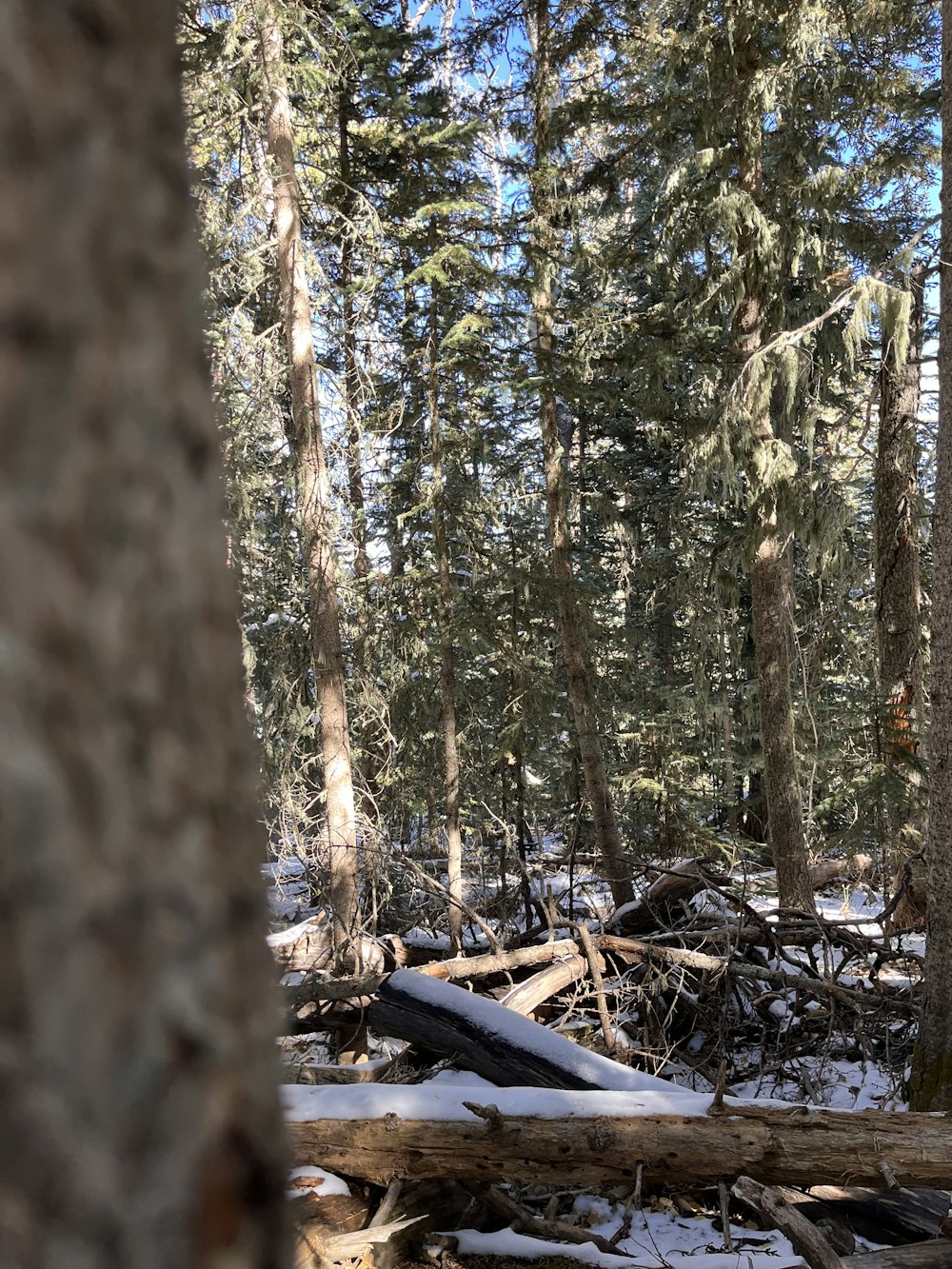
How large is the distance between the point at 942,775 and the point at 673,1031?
321 cm

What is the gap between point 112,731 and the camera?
0.44m

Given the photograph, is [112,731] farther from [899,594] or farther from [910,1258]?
[899,594]

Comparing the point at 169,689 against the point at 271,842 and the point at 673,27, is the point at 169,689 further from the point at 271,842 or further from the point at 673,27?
the point at 673,27

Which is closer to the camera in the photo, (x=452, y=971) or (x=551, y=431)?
(x=452, y=971)

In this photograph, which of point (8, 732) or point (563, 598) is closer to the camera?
point (8, 732)

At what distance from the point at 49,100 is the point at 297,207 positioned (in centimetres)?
948

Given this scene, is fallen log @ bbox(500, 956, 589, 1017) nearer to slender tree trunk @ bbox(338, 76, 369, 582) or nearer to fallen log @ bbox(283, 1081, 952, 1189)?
fallen log @ bbox(283, 1081, 952, 1189)

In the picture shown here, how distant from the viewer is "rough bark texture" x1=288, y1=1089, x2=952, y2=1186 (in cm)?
373

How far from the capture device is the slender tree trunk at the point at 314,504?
27.9ft

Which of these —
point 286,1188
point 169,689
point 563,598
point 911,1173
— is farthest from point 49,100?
point 563,598

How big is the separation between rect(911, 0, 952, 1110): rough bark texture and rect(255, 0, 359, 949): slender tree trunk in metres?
5.01

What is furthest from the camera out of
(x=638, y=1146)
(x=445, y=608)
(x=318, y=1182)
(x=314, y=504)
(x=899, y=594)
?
(x=445, y=608)

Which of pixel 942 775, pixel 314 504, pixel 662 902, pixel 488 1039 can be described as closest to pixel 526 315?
pixel 314 504

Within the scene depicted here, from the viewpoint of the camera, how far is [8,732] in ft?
1.34
